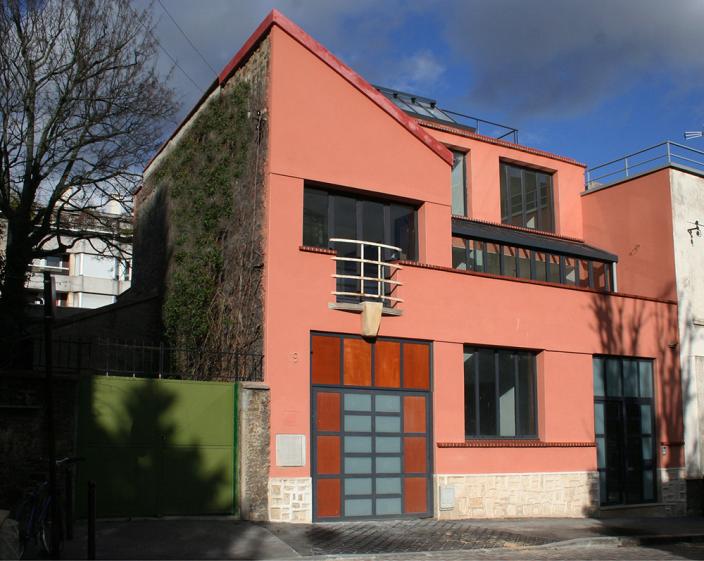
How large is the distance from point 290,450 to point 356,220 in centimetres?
492

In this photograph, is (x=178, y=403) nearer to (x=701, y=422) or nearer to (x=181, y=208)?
(x=181, y=208)

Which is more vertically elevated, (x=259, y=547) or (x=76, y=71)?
(x=76, y=71)

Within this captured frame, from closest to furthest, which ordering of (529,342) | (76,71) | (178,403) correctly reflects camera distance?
(178,403) < (529,342) < (76,71)

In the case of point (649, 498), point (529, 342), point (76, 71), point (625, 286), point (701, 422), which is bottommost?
point (649, 498)

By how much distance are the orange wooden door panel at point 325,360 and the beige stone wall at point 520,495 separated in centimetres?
297

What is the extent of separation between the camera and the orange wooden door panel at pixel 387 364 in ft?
50.7

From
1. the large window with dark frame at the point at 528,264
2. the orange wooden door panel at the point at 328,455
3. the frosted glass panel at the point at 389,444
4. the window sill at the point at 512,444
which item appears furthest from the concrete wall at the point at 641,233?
the orange wooden door panel at the point at 328,455

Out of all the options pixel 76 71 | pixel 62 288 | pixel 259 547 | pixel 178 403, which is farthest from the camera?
pixel 62 288

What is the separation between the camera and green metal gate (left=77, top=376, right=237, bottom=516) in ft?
41.9

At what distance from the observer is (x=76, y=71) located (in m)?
18.9

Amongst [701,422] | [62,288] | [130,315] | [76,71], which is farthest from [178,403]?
[62,288]

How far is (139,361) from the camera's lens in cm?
1681

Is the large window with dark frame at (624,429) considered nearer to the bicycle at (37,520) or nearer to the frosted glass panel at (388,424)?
the frosted glass panel at (388,424)

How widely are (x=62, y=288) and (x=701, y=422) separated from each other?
1719 inches
